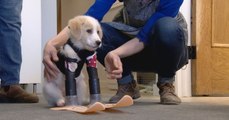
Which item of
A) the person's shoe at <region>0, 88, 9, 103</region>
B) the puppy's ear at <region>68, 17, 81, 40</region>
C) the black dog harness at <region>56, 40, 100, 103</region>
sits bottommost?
the person's shoe at <region>0, 88, 9, 103</region>

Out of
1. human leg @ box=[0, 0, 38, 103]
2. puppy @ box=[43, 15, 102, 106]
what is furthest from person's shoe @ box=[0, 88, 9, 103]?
puppy @ box=[43, 15, 102, 106]

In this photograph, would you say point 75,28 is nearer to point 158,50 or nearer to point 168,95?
point 158,50

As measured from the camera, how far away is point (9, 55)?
1.73 meters

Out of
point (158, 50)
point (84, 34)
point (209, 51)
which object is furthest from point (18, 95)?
point (209, 51)

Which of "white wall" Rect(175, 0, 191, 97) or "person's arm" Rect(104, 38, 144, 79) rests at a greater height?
"person's arm" Rect(104, 38, 144, 79)

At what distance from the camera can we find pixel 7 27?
173 centimetres

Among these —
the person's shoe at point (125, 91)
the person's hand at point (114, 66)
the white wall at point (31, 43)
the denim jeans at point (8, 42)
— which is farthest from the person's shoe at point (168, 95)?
the white wall at point (31, 43)

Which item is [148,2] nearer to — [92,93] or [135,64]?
[135,64]

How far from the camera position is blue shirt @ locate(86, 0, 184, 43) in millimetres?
1573

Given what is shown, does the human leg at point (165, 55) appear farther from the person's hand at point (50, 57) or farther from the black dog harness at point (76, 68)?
the person's hand at point (50, 57)

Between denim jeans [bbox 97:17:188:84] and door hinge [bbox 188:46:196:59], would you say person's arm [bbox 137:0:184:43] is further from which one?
door hinge [bbox 188:46:196:59]

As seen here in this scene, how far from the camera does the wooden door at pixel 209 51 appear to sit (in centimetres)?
241

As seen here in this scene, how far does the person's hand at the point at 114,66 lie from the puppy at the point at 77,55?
0.18 feet

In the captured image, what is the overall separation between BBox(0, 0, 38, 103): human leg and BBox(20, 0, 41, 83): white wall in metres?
0.83
